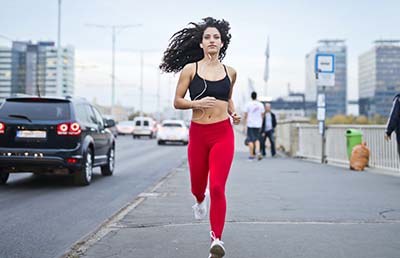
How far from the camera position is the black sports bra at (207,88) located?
4.93 meters

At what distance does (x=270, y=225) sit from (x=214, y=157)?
66.0 inches

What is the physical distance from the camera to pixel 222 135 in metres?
4.88

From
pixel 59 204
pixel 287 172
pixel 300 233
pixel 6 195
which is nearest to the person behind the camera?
pixel 300 233

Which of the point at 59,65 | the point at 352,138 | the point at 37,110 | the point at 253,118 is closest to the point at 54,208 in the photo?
the point at 37,110

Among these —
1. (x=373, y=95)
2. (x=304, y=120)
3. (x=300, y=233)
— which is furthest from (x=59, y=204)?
(x=373, y=95)

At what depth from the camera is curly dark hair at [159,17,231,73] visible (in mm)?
5418

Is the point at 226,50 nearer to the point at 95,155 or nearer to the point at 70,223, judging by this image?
the point at 70,223

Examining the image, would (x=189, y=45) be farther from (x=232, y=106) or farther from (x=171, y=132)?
(x=171, y=132)

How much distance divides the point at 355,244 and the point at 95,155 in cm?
724

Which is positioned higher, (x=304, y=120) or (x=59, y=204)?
(x=304, y=120)

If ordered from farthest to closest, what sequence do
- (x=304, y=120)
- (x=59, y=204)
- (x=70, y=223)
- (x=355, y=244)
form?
1. (x=304, y=120)
2. (x=59, y=204)
3. (x=70, y=223)
4. (x=355, y=244)

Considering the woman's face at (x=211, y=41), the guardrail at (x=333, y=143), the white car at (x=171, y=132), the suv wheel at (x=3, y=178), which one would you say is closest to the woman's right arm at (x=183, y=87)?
the woman's face at (x=211, y=41)

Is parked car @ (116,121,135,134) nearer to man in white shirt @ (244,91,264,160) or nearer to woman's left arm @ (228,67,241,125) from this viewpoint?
man in white shirt @ (244,91,264,160)

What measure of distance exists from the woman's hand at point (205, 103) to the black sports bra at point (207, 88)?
17cm
